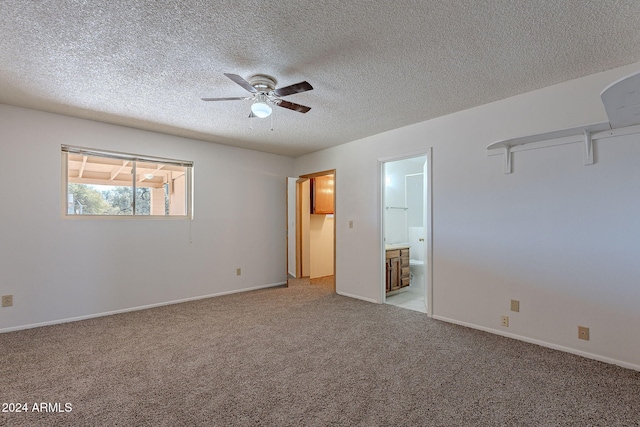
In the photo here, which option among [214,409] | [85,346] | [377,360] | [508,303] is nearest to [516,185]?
[508,303]

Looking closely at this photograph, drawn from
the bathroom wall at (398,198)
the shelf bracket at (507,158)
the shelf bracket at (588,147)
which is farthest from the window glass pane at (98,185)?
the shelf bracket at (588,147)

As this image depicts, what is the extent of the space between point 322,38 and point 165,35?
1.05 metres

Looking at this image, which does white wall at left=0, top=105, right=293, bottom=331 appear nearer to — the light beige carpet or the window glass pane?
the window glass pane

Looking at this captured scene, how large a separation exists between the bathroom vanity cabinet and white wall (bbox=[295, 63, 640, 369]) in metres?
1.05

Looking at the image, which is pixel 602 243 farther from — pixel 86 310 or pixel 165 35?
pixel 86 310

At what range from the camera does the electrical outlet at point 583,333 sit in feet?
8.39

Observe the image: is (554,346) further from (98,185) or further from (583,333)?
(98,185)

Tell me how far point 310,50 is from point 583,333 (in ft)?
10.5

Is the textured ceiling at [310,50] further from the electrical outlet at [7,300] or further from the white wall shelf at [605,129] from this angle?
the electrical outlet at [7,300]

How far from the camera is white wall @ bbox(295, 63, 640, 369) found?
2.42 meters

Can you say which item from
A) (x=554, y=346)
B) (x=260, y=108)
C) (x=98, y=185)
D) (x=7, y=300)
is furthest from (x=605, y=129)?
(x=7, y=300)

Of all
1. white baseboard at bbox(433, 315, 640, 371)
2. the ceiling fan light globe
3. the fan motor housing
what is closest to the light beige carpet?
white baseboard at bbox(433, 315, 640, 371)

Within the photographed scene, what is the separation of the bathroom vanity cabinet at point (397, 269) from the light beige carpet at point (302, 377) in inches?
44.5


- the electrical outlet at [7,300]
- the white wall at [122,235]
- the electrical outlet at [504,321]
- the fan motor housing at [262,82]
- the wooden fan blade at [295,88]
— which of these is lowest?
the electrical outlet at [504,321]
